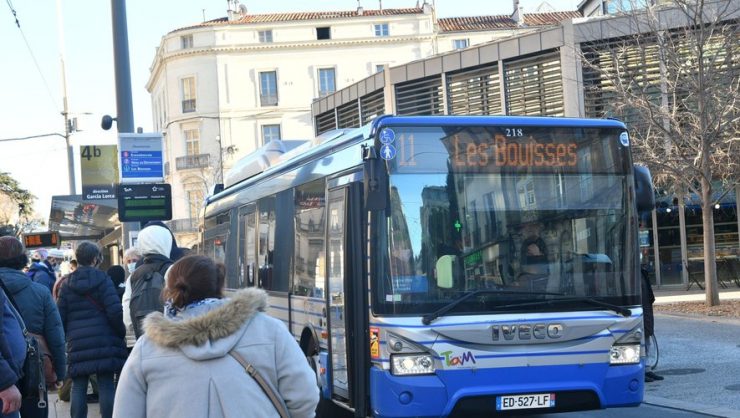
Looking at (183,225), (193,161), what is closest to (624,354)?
(183,225)

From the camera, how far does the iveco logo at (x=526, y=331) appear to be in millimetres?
8148

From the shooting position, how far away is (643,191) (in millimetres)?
9055

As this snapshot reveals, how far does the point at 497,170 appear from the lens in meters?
8.59

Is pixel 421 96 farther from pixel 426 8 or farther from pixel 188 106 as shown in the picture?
pixel 188 106

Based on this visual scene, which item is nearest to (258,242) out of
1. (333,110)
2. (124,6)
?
(124,6)

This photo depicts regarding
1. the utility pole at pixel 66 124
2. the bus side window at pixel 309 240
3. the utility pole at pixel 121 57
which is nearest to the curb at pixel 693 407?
the bus side window at pixel 309 240

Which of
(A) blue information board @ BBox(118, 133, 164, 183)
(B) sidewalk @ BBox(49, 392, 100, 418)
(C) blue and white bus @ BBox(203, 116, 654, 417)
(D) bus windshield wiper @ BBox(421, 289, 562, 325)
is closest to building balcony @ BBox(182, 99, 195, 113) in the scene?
(A) blue information board @ BBox(118, 133, 164, 183)

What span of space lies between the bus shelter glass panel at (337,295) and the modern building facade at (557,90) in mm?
15230

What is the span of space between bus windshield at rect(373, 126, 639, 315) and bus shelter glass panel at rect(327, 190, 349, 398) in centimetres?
78

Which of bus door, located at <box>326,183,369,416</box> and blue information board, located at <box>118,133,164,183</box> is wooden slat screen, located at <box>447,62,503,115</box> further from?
bus door, located at <box>326,183,369,416</box>

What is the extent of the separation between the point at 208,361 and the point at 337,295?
5485 mm

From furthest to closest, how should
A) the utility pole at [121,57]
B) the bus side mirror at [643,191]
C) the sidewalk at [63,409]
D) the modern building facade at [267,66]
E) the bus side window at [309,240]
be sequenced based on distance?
the modern building facade at [267,66], the utility pole at [121,57], the sidewalk at [63,409], the bus side window at [309,240], the bus side mirror at [643,191]

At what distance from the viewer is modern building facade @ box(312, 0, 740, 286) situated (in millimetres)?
24844

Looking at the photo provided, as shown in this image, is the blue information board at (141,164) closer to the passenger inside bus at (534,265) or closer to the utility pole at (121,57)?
the utility pole at (121,57)
